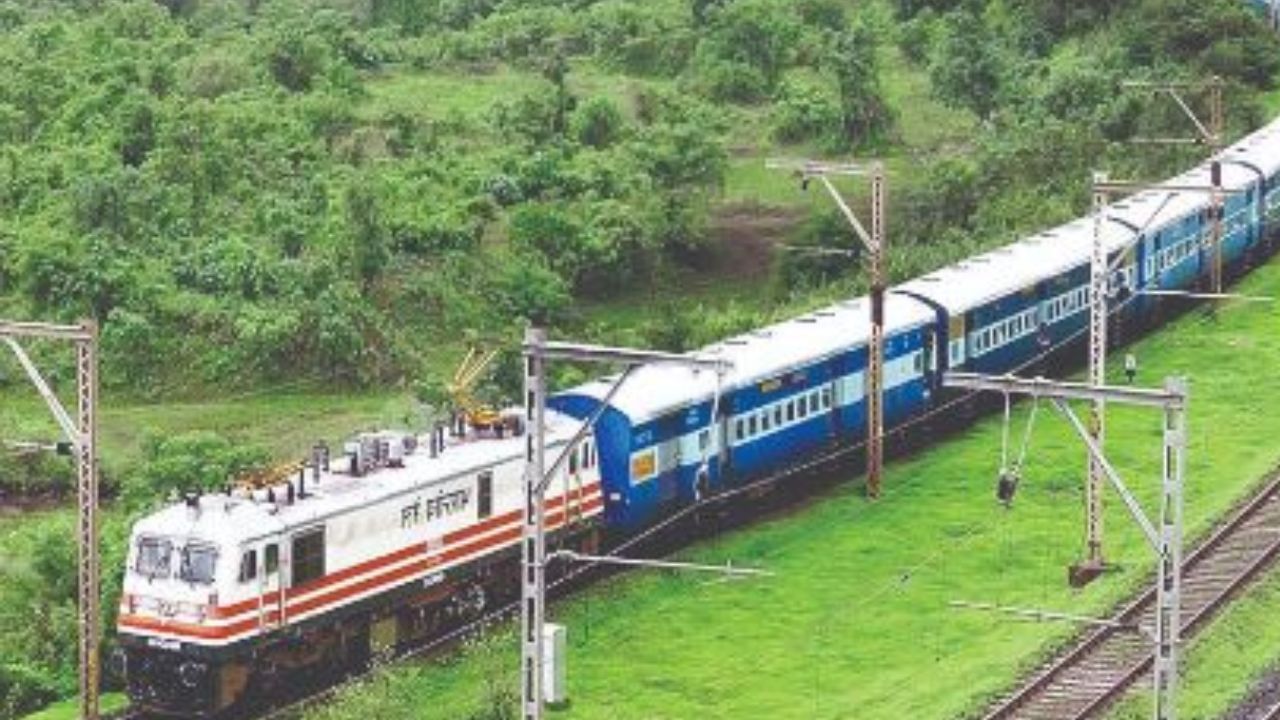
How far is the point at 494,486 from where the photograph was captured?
125 feet

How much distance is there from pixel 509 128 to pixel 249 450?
38644mm

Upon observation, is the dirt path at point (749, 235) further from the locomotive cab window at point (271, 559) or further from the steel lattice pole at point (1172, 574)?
the steel lattice pole at point (1172, 574)

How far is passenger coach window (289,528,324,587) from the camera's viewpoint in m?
34.4

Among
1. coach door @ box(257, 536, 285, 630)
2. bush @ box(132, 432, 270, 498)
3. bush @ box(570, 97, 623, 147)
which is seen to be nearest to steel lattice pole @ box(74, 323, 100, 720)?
coach door @ box(257, 536, 285, 630)

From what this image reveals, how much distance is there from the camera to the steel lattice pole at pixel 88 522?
108ft

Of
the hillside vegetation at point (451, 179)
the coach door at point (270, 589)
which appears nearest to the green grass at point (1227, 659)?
the coach door at point (270, 589)

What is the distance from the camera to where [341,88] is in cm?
8788

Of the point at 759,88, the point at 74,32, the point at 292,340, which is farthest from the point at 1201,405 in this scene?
the point at 74,32

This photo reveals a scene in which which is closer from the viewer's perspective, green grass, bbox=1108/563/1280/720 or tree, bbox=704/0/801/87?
green grass, bbox=1108/563/1280/720

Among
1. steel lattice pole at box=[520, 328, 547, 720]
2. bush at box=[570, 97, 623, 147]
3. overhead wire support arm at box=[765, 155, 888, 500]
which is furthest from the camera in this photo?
bush at box=[570, 97, 623, 147]

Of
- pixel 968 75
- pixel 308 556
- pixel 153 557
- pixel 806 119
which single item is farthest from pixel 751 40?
pixel 153 557

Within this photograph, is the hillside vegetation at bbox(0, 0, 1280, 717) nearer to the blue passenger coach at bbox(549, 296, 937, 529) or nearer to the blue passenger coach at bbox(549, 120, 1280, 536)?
the blue passenger coach at bbox(549, 120, 1280, 536)

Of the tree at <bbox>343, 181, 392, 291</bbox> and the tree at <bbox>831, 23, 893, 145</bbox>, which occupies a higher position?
the tree at <bbox>831, 23, 893, 145</bbox>

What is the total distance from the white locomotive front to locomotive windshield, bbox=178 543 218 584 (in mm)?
19
